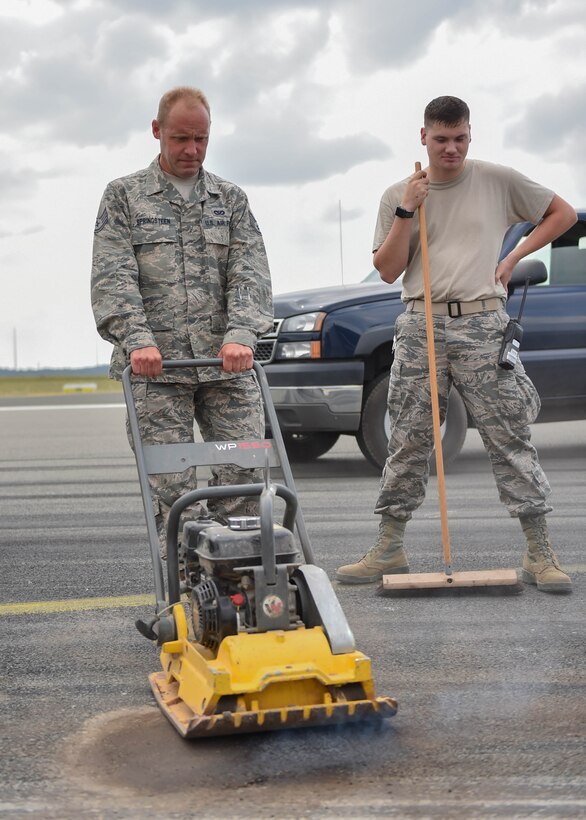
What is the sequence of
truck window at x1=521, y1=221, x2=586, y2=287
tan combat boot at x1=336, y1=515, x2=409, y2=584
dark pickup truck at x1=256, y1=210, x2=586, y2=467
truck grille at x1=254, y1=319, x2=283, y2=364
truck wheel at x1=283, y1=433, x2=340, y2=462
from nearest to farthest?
1. tan combat boot at x1=336, y1=515, x2=409, y2=584
2. dark pickup truck at x1=256, y1=210, x2=586, y2=467
3. truck grille at x1=254, y1=319, x2=283, y2=364
4. truck window at x1=521, y1=221, x2=586, y2=287
5. truck wheel at x1=283, y1=433, x2=340, y2=462

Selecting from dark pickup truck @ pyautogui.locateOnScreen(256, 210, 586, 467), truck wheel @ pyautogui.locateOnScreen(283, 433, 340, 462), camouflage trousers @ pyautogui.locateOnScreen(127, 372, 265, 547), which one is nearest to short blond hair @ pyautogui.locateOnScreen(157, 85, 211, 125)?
camouflage trousers @ pyautogui.locateOnScreen(127, 372, 265, 547)

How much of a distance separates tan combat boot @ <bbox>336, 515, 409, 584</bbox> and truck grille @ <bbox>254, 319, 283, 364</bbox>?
12.6 feet

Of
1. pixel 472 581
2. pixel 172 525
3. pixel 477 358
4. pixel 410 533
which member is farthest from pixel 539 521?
pixel 172 525

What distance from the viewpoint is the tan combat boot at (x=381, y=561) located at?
5719mm

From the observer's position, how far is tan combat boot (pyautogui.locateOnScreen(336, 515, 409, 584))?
572cm

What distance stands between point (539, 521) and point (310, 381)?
3877mm

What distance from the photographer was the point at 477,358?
5457mm

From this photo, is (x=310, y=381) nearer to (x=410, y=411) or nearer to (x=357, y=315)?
(x=357, y=315)

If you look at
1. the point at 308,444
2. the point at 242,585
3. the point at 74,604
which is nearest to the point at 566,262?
the point at 308,444

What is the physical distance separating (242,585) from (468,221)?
8.28 feet

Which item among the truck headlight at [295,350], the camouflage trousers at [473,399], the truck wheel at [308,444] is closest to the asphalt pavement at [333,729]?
the camouflage trousers at [473,399]

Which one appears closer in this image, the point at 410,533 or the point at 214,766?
the point at 214,766

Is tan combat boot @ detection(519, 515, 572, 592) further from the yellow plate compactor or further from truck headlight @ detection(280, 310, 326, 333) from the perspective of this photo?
truck headlight @ detection(280, 310, 326, 333)

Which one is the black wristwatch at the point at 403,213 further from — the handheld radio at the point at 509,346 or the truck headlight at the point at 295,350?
the truck headlight at the point at 295,350
